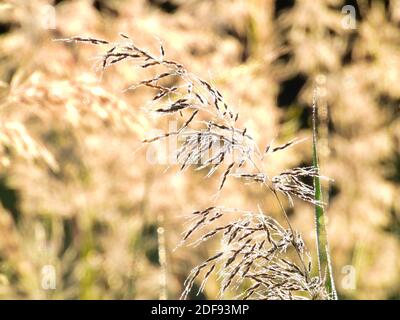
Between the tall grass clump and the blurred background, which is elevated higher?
the blurred background

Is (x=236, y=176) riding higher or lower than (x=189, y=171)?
lower

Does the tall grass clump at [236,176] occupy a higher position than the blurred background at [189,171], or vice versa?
the blurred background at [189,171]

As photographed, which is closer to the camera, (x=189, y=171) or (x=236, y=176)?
(x=236, y=176)

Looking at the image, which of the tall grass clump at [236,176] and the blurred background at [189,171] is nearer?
the tall grass clump at [236,176]

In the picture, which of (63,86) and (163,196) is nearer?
(63,86)

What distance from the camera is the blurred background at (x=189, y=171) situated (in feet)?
7.41

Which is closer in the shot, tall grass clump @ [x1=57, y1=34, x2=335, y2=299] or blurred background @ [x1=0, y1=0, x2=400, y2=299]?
tall grass clump @ [x1=57, y1=34, x2=335, y2=299]

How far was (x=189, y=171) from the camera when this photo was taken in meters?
2.44

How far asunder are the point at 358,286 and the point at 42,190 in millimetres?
1021

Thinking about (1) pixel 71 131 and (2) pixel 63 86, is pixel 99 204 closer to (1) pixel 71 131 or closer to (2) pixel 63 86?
(1) pixel 71 131

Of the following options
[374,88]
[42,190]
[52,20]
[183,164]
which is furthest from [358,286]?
[183,164]

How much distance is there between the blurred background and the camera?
2.26 meters

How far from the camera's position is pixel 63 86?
130 cm
